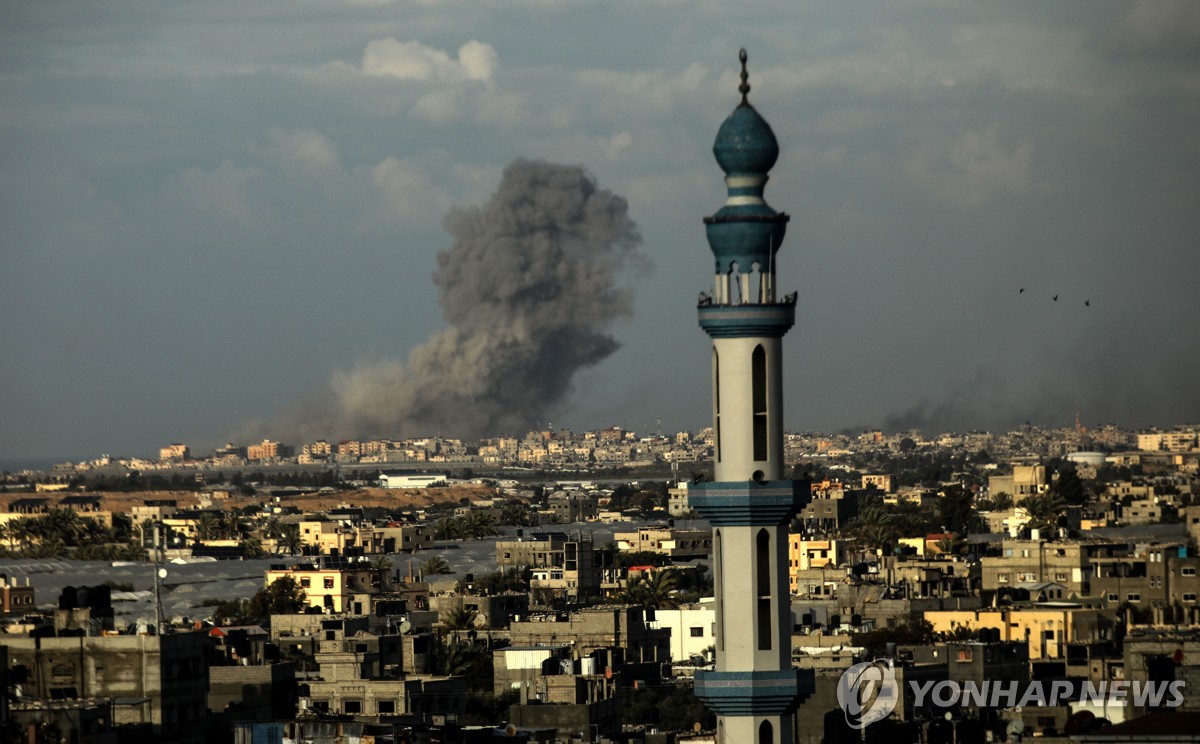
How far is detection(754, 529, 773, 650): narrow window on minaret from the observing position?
26.4 m

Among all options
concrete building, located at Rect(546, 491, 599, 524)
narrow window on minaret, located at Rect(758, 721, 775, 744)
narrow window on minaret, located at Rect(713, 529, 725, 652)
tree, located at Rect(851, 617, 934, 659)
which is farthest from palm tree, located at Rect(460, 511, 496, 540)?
narrow window on minaret, located at Rect(758, 721, 775, 744)

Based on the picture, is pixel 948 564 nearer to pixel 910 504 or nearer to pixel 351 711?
pixel 351 711

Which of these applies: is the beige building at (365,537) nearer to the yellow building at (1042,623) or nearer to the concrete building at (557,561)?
the concrete building at (557,561)

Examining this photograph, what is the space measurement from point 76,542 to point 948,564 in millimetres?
61495

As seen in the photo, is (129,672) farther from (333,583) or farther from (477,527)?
(477,527)

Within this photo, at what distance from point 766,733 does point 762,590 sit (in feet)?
3.89

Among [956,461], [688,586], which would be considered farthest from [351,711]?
[956,461]

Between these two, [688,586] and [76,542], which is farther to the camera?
[76,542]

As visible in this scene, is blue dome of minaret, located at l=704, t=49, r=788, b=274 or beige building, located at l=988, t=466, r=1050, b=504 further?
beige building, located at l=988, t=466, r=1050, b=504

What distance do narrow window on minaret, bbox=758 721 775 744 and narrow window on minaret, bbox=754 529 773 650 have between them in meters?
0.63

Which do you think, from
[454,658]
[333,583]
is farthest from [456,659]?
[333,583]

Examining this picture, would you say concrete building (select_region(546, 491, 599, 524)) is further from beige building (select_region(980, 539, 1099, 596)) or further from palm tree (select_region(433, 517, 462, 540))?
beige building (select_region(980, 539, 1099, 596))

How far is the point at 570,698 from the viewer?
171 ft

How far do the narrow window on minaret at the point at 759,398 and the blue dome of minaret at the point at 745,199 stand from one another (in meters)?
0.79
